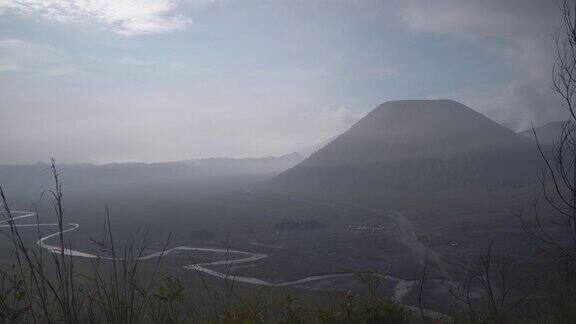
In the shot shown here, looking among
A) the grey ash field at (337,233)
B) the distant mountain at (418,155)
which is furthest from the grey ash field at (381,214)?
the distant mountain at (418,155)

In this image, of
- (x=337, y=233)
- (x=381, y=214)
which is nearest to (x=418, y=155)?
(x=381, y=214)

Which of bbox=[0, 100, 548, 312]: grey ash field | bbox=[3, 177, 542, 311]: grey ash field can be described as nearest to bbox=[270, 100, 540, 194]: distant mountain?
bbox=[0, 100, 548, 312]: grey ash field

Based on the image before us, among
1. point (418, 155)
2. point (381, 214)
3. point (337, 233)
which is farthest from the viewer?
point (418, 155)

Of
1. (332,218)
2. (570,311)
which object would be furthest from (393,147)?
(570,311)

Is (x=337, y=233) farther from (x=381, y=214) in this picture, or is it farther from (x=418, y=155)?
(x=418, y=155)

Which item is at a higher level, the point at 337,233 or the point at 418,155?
the point at 418,155

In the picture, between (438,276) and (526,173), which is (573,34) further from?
(526,173)

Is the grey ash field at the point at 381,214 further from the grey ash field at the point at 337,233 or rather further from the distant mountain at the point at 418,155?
the distant mountain at the point at 418,155

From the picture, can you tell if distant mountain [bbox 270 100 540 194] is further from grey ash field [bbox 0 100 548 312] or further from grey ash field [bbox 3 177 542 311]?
grey ash field [bbox 3 177 542 311]
